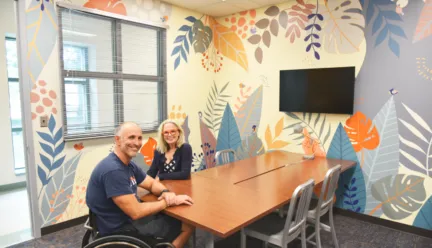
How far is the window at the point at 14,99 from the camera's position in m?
4.72

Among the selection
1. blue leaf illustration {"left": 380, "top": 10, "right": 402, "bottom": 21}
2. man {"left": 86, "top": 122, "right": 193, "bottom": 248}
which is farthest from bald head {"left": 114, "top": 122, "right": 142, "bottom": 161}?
blue leaf illustration {"left": 380, "top": 10, "right": 402, "bottom": 21}

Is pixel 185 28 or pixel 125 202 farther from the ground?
pixel 185 28

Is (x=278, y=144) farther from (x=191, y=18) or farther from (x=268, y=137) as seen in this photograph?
(x=191, y=18)

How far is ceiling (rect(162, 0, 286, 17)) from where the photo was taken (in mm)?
3957

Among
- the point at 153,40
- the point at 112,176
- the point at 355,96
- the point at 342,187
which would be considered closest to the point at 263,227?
the point at 112,176

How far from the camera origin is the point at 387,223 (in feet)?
10.9

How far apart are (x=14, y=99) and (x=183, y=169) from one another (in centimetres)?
371

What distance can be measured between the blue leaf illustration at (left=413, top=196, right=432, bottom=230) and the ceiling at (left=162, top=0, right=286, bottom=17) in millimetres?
2887

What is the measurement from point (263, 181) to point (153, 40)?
2.46 meters

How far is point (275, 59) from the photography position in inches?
160

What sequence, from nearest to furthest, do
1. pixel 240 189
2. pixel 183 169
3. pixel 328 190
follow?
pixel 240 189, pixel 328 190, pixel 183 169

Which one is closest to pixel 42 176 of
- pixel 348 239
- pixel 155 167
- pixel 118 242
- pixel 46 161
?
pixel 46 161

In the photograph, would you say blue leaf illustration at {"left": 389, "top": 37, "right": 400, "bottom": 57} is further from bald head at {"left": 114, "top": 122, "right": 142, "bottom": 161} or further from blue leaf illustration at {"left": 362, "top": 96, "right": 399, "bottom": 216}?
bald head at {"left": 114, "top": 122, "right": 142, "bottom": 161}

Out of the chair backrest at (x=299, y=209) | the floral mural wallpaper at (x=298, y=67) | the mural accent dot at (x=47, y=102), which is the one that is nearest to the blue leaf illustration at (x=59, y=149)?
the floral mural wallpaper at (x=298, y=67)
